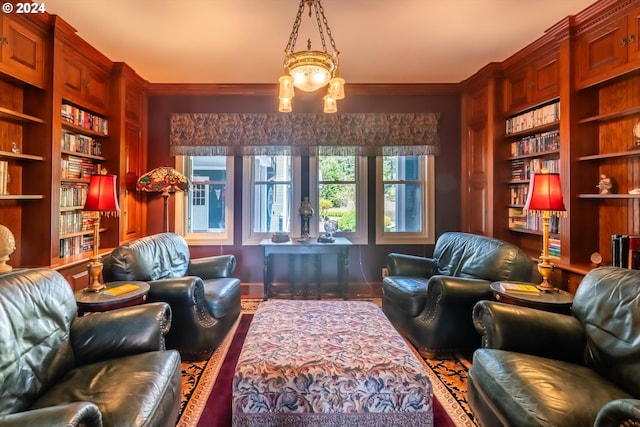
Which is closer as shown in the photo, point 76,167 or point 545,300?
point 545,300

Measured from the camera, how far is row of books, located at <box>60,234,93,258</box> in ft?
10.2

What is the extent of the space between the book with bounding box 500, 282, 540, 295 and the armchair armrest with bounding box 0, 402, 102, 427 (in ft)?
7.78

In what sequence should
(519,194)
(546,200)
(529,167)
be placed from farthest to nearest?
1. (519,194)
2. (529,167)
3. (546,200)

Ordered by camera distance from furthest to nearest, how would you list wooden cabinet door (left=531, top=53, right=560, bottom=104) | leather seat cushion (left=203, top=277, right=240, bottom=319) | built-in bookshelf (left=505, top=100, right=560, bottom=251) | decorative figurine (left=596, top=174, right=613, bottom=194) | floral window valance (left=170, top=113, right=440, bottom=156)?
floral window valance (left=170, top=113, right=440, bottom=156)
built-in bookshelf (left=505, top=100, right=560, bottom=251)
wooden cabinet door (left=531, top=53, right=560, bottom=104)
leather seat cushion (left=203, top=277, right=240, bottom=319)
decorative figurine (left=596, top=174, right=613, bottom=194)

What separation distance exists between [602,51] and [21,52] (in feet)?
14.6

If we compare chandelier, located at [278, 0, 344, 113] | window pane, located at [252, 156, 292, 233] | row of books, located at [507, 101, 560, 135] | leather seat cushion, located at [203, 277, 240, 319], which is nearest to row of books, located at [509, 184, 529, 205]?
row of books, located at [507, 101, 560, 135]

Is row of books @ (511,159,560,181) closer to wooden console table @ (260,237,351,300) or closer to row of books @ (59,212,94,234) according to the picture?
wooden console table @ (260,237,351,300)

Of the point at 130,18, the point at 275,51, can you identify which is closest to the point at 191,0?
the point at 130,18

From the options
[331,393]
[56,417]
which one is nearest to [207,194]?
[331,393]

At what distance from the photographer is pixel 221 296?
2883 mm

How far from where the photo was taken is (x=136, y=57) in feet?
11.3

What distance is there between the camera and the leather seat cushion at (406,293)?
9.20 ft

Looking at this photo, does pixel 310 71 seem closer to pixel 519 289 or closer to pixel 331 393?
pixel 331 393

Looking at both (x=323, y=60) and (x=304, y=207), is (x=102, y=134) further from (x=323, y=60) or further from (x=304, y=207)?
(x=323, y=60)
